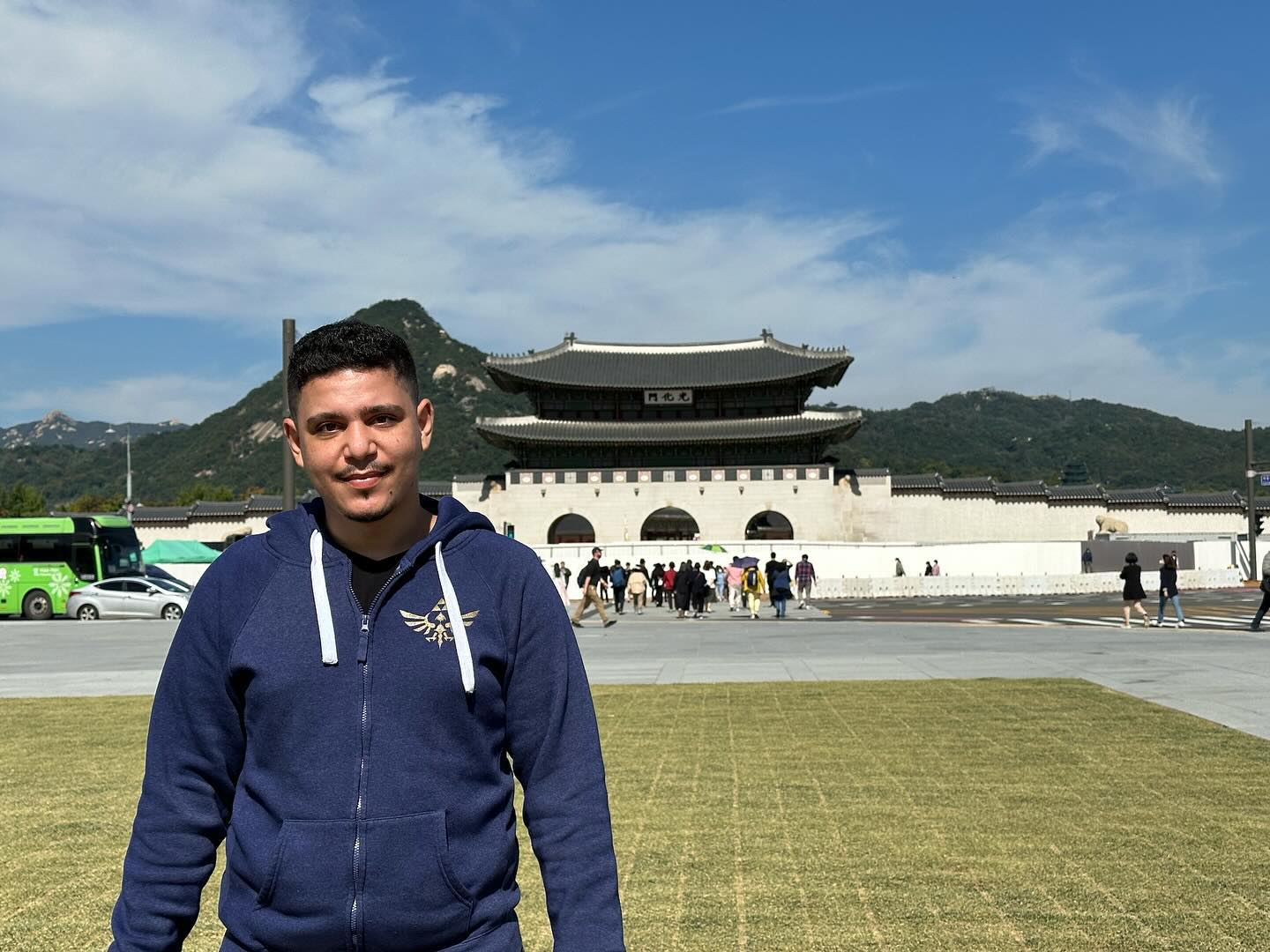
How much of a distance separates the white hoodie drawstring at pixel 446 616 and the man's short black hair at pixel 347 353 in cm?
42

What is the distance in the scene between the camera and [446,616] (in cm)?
238

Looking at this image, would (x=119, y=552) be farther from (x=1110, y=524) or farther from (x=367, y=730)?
(x=1110, y=524)

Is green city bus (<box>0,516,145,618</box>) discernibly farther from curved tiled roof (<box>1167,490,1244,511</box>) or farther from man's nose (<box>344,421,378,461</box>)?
curved tiled roof (<box>1167,490,1244,511</box>)

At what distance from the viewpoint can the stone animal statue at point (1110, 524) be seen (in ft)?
175

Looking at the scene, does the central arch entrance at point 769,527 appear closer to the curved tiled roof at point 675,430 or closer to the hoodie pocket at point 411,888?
the curved tiled roof at point 675,430

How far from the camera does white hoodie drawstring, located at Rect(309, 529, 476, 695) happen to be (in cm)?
232

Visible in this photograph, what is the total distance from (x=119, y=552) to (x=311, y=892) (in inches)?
1337

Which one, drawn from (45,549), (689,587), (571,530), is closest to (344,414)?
(689,587)

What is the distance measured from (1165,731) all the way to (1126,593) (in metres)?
13.7

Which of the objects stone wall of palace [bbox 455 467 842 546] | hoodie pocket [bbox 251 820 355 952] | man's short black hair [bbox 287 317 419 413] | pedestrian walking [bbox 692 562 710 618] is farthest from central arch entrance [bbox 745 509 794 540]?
hoodie pocket [bbox 251 820 355 952]

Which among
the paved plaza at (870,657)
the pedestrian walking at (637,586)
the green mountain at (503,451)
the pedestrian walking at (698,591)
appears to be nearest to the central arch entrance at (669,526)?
the pedestrian walking at (637,586)

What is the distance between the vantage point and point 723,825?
6676 mm

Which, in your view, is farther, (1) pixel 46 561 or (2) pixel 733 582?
(2) pixel 733 582

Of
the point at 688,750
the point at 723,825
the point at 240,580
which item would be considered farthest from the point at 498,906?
the point at 688,750
